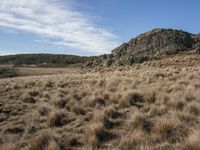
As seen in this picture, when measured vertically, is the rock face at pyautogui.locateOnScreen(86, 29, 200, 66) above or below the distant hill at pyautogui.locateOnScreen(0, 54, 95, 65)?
above

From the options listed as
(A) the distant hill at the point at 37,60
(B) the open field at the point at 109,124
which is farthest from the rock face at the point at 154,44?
(A) the distant hill at the point at 37,60

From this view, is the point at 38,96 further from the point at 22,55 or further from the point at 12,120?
the point at 22,55

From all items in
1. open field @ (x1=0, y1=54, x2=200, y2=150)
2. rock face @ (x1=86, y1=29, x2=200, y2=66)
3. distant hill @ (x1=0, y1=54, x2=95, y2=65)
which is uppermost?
rock face @ (x1=86, y1=29, x2=200, y2=66)

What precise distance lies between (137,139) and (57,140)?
1.88 m

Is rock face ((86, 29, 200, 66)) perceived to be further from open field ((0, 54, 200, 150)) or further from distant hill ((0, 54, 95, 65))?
distant hill ((0, 54, 95, 65))

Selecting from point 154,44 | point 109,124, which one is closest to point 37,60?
point 154,44

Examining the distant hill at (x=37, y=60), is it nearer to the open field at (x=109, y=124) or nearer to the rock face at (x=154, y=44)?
the rock face at (x=154, y=44)

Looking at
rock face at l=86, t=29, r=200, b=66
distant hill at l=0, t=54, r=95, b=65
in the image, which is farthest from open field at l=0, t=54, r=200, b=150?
distant hill at l=0, t=54, r=95, b=65

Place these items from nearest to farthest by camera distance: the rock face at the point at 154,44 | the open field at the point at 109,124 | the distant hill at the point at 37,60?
the open field at the point at 109,124 → the rock face at the point at 154,44 → the distant hill at the point at 37,60

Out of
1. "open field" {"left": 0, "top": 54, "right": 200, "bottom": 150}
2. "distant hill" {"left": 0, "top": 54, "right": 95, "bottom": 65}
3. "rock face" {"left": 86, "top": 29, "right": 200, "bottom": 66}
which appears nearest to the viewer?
"open field" {"left": 0, "top": 54, "right": 200, "bottom": 150}

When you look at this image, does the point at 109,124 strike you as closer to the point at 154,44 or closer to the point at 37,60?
the point at 154,44

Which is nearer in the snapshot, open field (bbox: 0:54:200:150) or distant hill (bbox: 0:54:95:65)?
open field (bbox: 0:54:200:150)

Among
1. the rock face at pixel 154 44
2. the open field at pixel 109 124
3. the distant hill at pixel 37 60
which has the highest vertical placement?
the rock face at pixel 154 44

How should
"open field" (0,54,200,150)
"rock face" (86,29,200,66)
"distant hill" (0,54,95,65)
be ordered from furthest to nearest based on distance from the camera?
1. "distant hill" (0,54,95,65)
2. "rock face" (86,29,200,66)
3. "open field" (0,54,200,150)
